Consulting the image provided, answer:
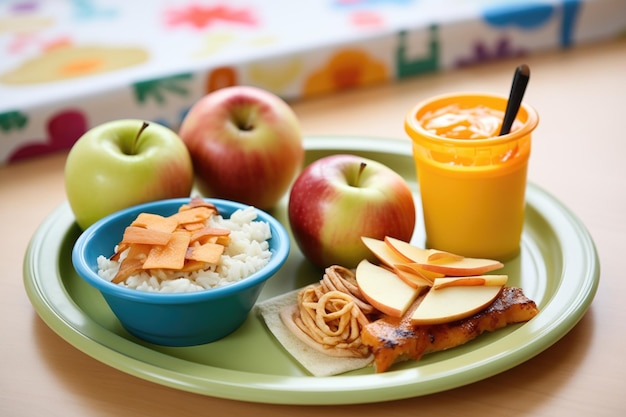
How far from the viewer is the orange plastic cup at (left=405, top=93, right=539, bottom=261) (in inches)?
35.6

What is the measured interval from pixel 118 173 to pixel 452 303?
0.44m

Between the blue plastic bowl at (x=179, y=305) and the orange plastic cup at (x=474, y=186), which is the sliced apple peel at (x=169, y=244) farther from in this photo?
the orange plastic cup at (x=474, y=186)

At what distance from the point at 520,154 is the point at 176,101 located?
0.71m

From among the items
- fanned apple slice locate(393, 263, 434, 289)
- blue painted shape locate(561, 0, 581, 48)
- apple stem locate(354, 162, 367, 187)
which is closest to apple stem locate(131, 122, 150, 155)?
apple stem locate(354, 162, 367, 187)

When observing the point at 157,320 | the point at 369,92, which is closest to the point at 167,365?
the point at 157,320

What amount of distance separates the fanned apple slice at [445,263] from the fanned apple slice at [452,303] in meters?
0.03

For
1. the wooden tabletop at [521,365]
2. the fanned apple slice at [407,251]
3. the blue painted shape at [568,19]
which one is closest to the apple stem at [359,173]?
the fanned apple slice at [407,251]

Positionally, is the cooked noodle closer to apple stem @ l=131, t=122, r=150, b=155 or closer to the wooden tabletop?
the wooden tabletop

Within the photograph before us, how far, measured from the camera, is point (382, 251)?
35.2 inches

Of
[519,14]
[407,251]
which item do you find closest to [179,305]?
[407,251]

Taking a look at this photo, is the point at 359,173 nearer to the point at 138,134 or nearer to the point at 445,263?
the point at 445,263

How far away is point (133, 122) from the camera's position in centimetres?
102

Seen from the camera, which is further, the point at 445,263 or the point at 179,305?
the point at 445,263

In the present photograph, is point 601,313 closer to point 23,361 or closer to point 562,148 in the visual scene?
point 562,148
